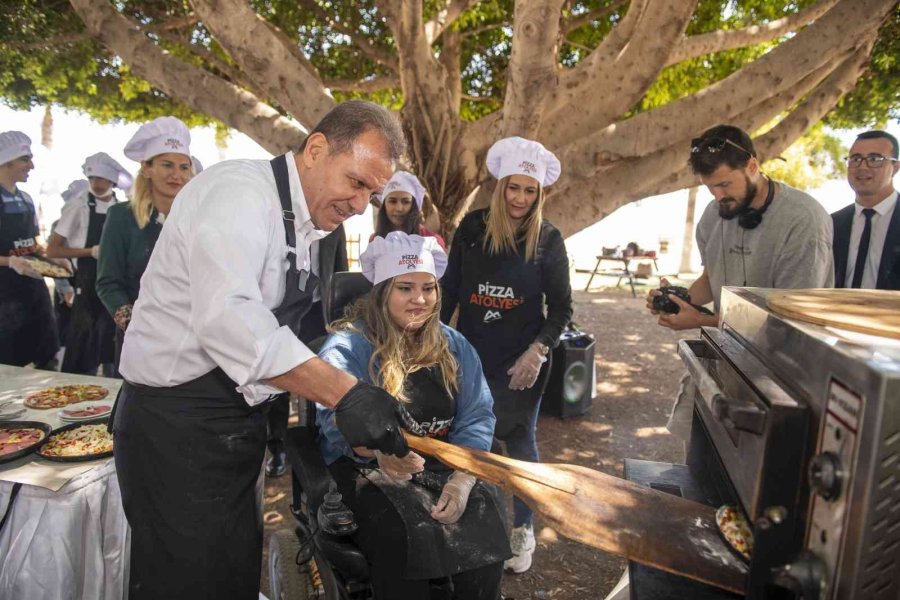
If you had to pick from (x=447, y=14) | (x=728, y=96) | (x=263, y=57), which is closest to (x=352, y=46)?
(x=447, y=14)

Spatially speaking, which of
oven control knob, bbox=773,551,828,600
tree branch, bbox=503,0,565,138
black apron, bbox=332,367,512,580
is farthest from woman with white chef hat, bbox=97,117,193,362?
oven control knob, bbox=773,551,828,600

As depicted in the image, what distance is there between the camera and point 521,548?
3.07 m

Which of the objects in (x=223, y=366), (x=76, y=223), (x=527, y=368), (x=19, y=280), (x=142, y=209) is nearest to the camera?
(x=223, y=366)

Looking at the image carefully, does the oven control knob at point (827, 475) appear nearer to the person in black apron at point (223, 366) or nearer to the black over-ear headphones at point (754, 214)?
the person in black apron at point (223, 366)

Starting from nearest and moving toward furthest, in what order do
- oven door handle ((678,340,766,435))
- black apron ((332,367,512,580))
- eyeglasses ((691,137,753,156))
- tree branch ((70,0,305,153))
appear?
oven door handle ((678,340,766,435)) → black apron ((332,367,512,580)) → eyeglasses ((691,137,753,156)) → tree branch ((70,0,305,153))

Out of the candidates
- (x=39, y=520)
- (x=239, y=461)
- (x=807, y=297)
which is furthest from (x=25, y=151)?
(x=807, y=297)

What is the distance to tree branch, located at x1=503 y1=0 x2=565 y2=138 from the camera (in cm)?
338

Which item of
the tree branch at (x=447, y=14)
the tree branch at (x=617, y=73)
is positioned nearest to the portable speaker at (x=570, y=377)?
the tree branch at (x=617, y=73)

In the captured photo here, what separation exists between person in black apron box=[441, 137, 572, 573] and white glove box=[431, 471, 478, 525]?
0.96 meters

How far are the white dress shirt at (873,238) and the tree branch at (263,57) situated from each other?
11.9 feet

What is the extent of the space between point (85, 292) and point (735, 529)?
14.7ft

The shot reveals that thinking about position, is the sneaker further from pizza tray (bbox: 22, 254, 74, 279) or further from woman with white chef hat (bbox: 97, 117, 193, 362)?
pizza tray (bbox: 22, 254, 74, 279)

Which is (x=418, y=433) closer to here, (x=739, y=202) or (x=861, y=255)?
(x=739, y=202)

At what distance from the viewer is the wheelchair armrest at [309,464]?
6.27 feet
